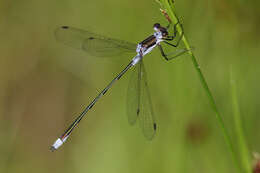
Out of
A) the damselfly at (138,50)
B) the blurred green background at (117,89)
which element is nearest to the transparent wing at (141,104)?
the damselfly at (138,50)

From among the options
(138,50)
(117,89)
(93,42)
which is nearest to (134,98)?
(138,50)

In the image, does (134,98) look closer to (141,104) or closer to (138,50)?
(141,104)

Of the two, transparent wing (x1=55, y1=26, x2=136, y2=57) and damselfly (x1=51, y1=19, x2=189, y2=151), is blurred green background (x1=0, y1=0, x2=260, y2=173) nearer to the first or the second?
damselfly (x1=51, y1=19, x2=189, y2=151)

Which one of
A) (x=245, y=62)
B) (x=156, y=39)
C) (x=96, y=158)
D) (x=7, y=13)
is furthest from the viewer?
(x=7, y=13)

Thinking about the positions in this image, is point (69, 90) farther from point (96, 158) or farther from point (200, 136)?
point (200, 136)

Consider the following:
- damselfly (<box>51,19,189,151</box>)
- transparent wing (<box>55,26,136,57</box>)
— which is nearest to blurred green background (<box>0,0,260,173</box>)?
damselfly (<box>51,19,189,151</box>)

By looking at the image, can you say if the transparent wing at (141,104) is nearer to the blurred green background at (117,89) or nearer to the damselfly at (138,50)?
the damselfly at (138,50)

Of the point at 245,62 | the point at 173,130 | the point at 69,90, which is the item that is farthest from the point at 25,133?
the point at 245,62
